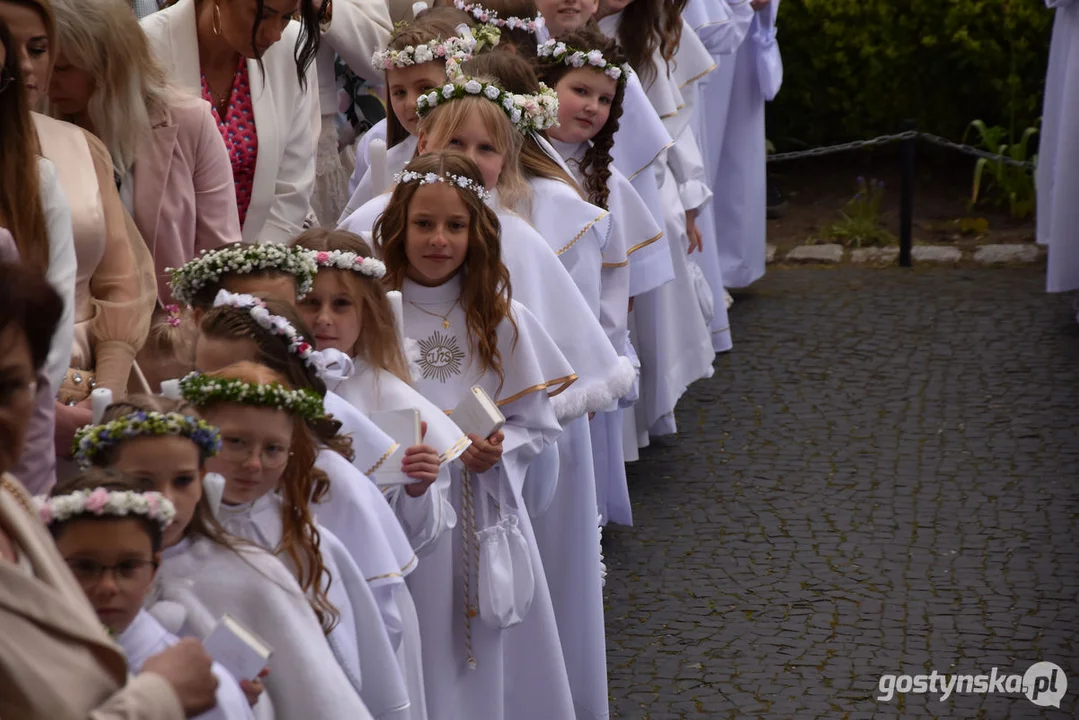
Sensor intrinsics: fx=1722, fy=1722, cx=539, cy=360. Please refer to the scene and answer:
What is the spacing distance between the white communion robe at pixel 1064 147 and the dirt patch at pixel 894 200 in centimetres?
190

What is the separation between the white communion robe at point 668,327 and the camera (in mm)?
7426

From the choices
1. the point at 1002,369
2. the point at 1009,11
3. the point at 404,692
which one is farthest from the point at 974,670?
the point at 1009,11

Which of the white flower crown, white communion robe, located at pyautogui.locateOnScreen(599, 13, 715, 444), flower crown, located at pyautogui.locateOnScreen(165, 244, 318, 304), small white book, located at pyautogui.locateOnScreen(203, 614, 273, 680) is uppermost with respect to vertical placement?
the white flower crown

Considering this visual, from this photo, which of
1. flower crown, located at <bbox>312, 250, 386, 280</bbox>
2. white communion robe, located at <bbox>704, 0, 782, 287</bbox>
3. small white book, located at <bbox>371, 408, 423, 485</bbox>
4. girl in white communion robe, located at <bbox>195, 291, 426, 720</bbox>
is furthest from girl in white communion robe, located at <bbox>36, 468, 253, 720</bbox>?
white communion robe, located at <bbox>704, 0, 782, 287</bbox>

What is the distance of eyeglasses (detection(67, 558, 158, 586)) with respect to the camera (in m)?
2.61

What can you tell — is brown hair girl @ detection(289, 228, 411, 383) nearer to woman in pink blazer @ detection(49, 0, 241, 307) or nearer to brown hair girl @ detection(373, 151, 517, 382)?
brown hair girl @ detection(373, 151, 517, 382)

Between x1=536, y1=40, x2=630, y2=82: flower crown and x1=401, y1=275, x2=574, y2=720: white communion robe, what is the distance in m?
1.46

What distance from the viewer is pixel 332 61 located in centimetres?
630

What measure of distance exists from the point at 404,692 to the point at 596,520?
188 centimetres

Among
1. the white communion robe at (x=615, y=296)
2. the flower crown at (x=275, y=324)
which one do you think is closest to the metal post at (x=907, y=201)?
the white communion robe at (x=615, y=296)

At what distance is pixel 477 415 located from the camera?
4160mm

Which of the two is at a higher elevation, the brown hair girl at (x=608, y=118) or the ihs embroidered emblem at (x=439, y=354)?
the brown hair girl at (x=608, y=118)

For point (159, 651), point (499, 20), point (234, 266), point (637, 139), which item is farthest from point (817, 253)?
point (159, 651)

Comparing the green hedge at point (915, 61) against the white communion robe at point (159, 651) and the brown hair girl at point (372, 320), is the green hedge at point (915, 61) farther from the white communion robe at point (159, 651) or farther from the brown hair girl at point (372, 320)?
the white communion robe at point (159, 651)
